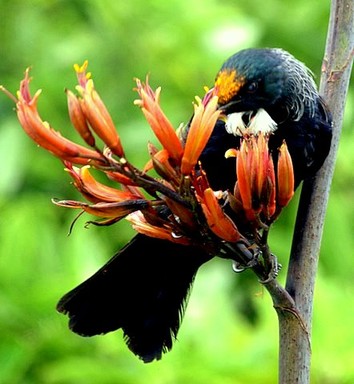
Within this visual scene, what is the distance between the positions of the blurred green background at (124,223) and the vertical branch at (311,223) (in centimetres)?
106

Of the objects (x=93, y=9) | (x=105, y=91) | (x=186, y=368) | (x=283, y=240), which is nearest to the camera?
(x=186, y=368)

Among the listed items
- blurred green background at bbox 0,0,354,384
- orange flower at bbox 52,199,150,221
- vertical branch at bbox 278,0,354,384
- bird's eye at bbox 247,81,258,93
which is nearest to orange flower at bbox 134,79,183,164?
orange flower at bbox 52,199,150,221

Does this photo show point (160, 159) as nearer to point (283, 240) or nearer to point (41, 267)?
point (41, 267)

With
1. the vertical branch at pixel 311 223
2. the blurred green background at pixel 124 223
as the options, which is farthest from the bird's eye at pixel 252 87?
the blurred green background at pixel 124 223

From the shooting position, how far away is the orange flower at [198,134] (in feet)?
5.33

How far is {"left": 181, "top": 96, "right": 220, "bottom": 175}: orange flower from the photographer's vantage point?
1.63 m

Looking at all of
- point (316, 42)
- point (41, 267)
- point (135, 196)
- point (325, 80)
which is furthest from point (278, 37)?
point (135, 196)

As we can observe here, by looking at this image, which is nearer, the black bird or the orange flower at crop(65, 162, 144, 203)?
the orange flower at crop(65, 162, 144, 203)

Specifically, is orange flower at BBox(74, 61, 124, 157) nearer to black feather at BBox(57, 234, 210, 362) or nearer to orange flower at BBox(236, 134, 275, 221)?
orange flower at BBox(236, 134, 275, 221)

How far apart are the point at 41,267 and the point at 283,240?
958 mm

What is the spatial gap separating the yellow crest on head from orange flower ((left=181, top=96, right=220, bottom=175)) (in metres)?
0.52

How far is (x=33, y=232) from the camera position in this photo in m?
3.61

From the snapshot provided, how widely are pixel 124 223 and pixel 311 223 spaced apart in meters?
2.17

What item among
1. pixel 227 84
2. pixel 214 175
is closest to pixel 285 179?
pixel 227 84
